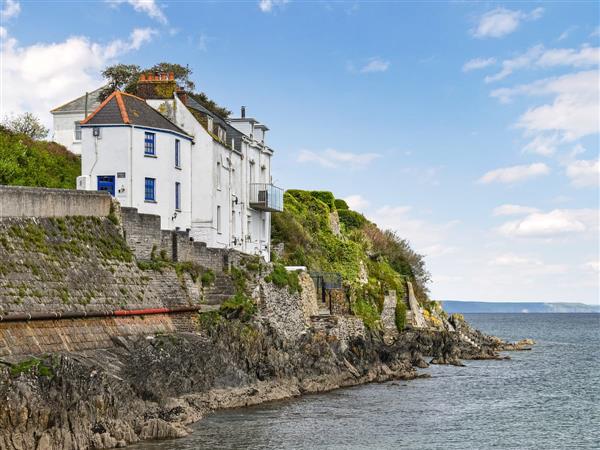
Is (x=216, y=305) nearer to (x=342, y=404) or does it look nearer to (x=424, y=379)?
(x=342, y=404)

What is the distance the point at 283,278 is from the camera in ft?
181

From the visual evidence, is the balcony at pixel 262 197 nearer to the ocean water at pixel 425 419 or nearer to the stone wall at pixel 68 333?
the ocean water at pixel 425 419

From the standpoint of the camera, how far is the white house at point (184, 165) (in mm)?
49469

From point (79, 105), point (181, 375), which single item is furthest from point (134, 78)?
point (181, 375)

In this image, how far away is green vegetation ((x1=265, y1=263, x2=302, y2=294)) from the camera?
178 ft

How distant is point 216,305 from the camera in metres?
48.7

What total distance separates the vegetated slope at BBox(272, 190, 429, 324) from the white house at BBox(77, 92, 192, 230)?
1867cm

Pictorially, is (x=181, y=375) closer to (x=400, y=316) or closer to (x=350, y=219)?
(x=400, y=316)

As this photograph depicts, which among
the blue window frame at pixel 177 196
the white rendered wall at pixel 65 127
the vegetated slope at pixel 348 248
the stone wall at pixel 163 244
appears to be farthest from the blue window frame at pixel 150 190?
the vegetated slope at pixel 348 248

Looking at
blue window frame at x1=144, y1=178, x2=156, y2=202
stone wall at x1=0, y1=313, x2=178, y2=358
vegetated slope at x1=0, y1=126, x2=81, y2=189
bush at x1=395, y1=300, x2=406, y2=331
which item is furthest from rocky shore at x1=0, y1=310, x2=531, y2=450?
vegetated slope at x1=0, y1=126, x2=81, y2=189

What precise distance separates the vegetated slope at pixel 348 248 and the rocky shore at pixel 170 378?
931cm

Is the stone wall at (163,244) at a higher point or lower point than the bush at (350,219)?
lower

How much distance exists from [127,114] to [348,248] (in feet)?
107

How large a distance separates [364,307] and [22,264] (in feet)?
128
